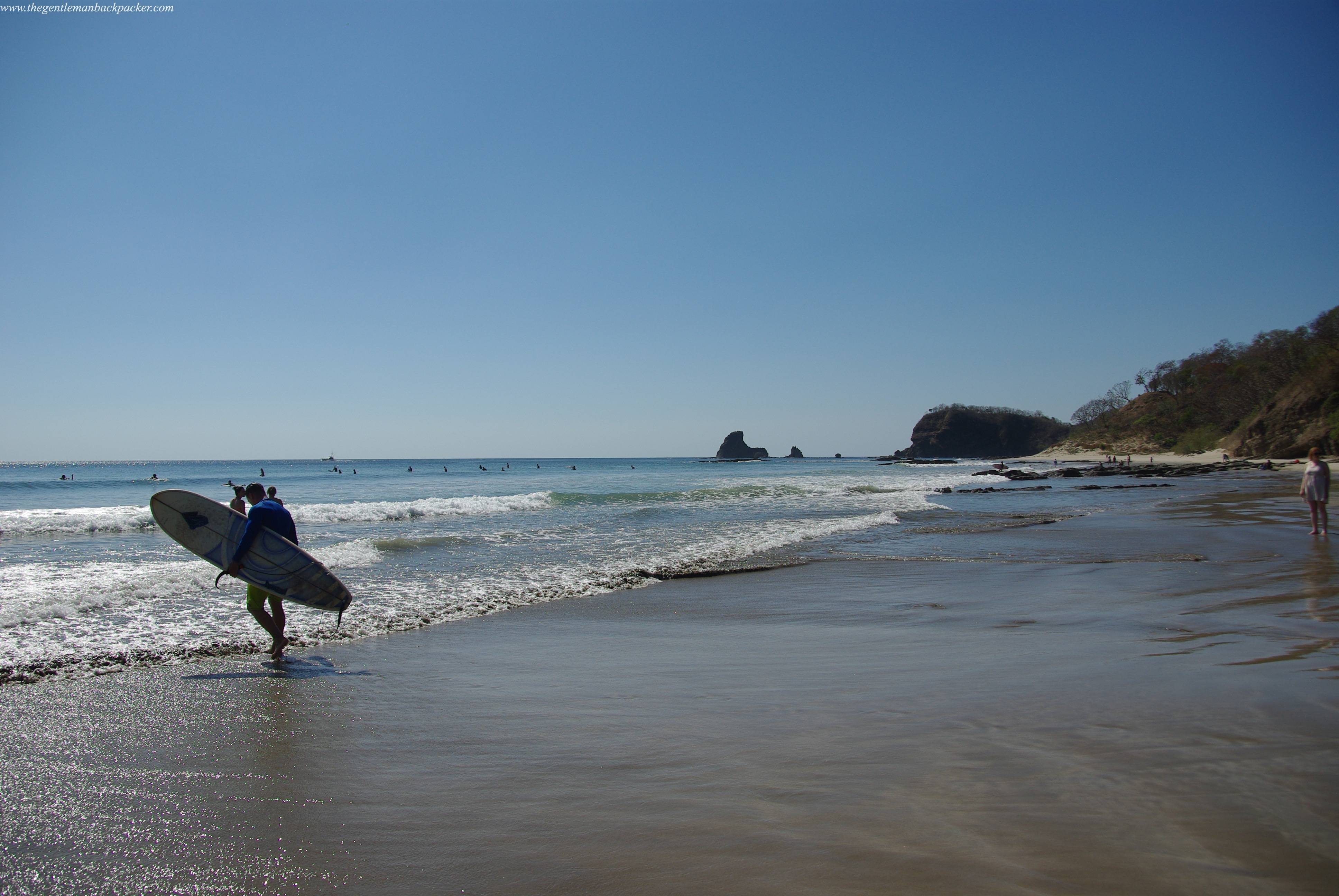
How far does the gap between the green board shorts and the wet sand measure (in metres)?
0.57

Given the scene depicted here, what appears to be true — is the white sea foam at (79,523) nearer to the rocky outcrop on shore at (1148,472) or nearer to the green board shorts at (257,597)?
the green board shorts at (257,597)

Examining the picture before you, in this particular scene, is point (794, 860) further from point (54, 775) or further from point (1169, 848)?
point (54, 775)

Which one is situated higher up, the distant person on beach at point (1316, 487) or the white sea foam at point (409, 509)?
the distant person on beach at point (1316, 487)

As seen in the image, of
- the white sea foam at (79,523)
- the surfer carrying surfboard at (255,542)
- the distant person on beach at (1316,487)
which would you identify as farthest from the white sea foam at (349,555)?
the distant person on beach at (1316,487)

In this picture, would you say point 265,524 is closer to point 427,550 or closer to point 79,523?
point 427,550

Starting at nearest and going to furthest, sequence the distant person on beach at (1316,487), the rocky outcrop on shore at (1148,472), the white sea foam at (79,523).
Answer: the distant person on beach at (1316,487) → the white sea foam at (79,523) → the rocky outcrop on shore at (1148,472)

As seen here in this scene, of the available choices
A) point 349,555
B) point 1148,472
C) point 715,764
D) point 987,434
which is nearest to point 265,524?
point 715,764

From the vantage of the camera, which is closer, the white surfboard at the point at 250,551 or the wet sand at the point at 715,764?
the wet sand at the point at 715,764

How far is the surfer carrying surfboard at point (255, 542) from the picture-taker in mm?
7215

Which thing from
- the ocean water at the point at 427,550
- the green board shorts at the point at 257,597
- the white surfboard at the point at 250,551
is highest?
the white surfboard at the point at 250,551

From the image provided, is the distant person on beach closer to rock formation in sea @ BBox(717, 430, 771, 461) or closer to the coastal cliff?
the coastal cliff

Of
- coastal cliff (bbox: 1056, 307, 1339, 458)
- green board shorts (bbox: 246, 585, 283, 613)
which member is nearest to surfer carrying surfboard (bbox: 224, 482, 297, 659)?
green board shorts (bbox: 246, 585, 283, 613)

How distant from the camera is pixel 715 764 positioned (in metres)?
3.92

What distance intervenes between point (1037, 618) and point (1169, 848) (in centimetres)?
537
